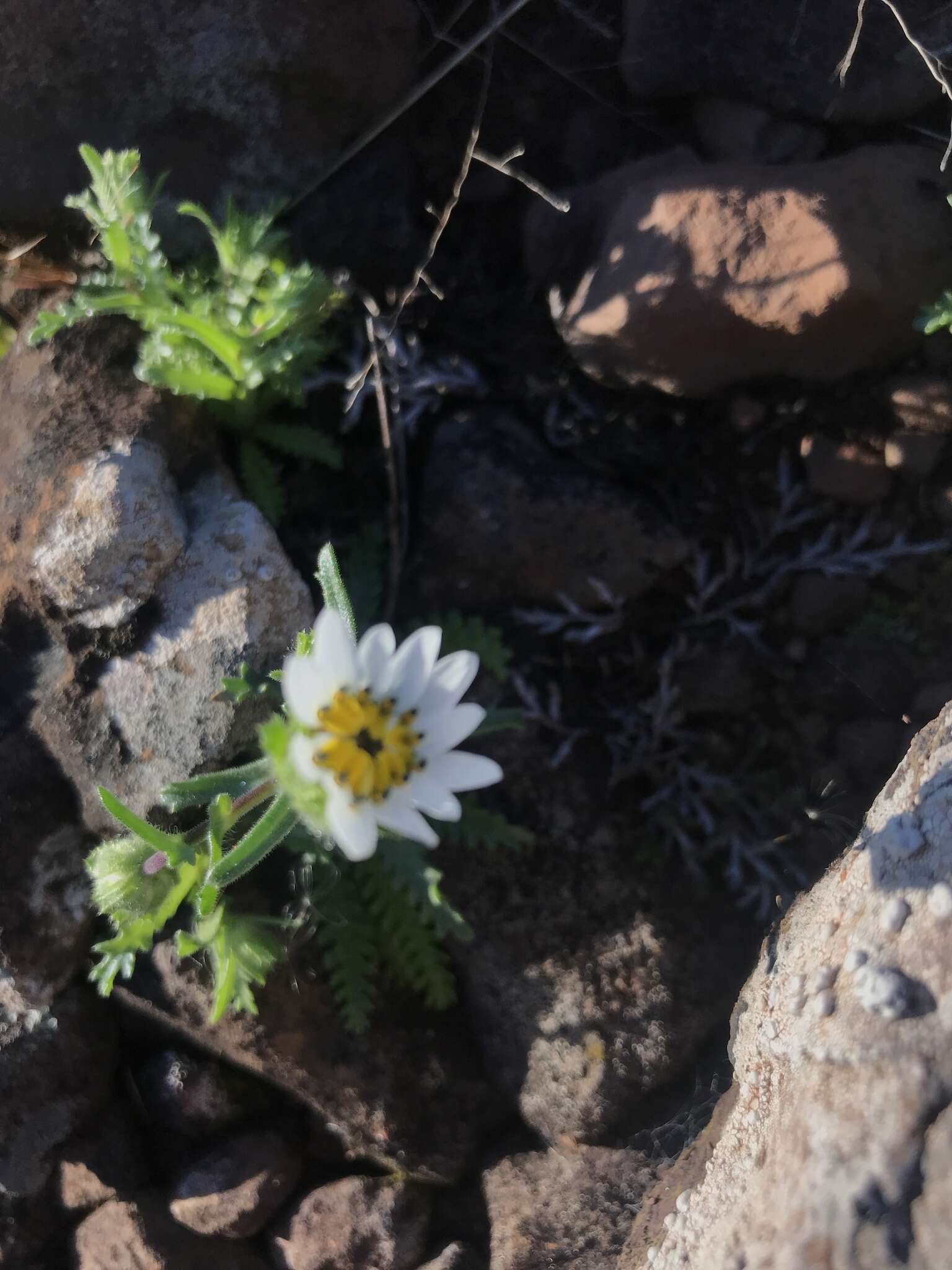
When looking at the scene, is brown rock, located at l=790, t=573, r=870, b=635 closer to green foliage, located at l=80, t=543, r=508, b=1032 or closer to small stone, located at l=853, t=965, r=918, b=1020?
green foliage, located at l=80, t=543, r=508, b=1032

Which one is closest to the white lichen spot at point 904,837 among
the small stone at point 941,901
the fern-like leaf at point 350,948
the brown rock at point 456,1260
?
the small stone at point 941,901

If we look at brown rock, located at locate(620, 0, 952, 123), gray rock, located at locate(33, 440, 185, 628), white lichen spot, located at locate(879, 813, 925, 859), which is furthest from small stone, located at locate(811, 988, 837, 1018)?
brown rock, located at locate(620, 0, 952, 123)

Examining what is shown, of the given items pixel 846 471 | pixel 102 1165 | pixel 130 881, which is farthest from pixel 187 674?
pixel 846 471

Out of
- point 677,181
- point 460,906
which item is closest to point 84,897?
point 460,906

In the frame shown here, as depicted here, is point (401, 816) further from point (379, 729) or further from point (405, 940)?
point (405, 940)

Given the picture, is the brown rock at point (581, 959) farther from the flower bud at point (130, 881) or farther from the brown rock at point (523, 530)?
the flower bud at point (130, 881)

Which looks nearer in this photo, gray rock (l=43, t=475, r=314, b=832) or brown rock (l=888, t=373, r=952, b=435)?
gray rock (l=43, t=475, r=314, b=832)
